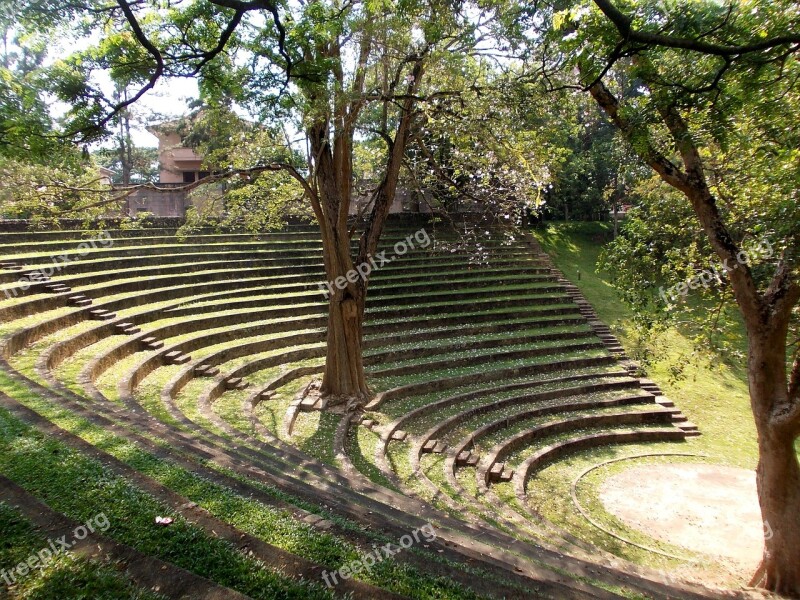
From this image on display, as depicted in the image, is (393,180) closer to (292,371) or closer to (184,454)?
(292,371)

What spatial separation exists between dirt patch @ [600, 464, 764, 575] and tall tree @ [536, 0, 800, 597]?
1096 mm

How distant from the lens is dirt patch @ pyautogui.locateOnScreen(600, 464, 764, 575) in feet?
23.7

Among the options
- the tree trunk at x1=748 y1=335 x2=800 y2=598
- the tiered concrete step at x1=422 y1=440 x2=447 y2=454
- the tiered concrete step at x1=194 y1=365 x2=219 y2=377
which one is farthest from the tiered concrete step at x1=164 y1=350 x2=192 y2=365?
the tree trunk at x1=748 y1=335 x2=800 y2=598

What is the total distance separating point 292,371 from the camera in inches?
400

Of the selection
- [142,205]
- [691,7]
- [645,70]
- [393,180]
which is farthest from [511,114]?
[142,205]

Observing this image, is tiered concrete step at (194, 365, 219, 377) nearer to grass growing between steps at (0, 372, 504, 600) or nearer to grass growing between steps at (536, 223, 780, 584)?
grass growing between steps at (0, 372, 504, 600)

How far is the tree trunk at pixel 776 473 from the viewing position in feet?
19.1

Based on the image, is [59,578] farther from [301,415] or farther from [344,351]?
[344,351]

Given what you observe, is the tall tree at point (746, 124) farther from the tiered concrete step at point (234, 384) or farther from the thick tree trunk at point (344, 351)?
the tiered concrete step at point (234, 384)

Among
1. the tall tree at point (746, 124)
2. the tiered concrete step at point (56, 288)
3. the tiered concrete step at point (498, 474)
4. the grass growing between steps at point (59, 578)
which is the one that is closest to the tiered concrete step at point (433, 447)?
the tiered concrete step at point (498, 474)

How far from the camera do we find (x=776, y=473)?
6031 mm

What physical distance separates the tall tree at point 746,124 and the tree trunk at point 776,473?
11 millimetres

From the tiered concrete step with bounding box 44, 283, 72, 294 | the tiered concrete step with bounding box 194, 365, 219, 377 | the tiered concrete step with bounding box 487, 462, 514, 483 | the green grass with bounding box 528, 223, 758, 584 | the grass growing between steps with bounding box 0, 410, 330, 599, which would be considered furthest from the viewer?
the tiered concrete step with bounding box 44, 283, 72, 294

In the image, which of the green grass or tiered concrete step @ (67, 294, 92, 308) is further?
tiered concrete step @ (67, 294, 92, 308)
